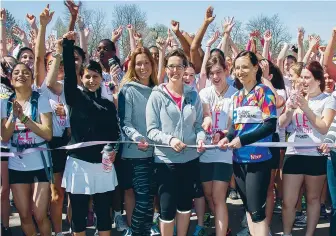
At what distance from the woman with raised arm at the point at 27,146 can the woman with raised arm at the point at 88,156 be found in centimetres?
32

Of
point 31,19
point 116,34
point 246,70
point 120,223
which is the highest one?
point 31,19

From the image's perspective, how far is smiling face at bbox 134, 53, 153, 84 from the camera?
16.0ft

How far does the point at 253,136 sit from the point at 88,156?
171cm

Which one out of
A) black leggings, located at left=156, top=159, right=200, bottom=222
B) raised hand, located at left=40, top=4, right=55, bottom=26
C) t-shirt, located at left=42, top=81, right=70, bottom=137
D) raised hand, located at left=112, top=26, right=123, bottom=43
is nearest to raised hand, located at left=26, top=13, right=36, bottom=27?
raised hand, located at left=112, top=26, right=123, bottom=43

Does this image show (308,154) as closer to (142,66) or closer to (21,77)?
(142,66)

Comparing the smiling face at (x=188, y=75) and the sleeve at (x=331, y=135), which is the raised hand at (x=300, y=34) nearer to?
the smiling face at (x=188, y=75)

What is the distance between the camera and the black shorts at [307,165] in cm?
488

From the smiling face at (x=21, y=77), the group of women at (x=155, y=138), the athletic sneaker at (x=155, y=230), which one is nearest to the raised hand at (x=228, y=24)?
the group of women at (x=155, y=138)

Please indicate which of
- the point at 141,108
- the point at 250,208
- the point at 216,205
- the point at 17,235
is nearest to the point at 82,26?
the point at 141,108

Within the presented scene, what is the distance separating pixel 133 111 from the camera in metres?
4.82

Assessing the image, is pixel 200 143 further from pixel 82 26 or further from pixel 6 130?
pixel 82 26

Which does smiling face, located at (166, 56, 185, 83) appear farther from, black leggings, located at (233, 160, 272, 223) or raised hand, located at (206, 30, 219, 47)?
raised hand, located at (206, 30, 219, 47)

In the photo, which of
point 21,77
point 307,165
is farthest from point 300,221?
point 21,77

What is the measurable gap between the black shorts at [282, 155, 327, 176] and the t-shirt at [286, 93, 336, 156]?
6 centimetres
